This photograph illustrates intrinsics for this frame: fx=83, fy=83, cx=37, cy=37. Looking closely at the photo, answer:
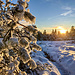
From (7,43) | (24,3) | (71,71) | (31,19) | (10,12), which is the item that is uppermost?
(24,3)

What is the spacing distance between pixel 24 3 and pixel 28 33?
1.98 feet

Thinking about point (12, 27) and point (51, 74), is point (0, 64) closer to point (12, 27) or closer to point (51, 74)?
point (12, 27)

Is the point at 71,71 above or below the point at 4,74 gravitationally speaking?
below

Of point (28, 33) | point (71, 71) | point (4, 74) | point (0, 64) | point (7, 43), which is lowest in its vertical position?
point (71, 71)

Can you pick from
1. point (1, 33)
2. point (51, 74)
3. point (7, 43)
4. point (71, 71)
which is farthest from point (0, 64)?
point (71, 71)

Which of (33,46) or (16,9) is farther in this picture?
(33,46)

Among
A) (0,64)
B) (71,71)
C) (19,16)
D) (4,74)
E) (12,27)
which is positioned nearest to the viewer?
(19,16)

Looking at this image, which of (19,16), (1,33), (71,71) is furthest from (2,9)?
(71,71)

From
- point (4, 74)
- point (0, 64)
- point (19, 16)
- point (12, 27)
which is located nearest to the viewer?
point (19, 16)

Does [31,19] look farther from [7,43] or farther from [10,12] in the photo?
[7,43]

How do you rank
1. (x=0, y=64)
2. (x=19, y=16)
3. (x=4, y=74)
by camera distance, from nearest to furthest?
(x=19, y=16), (x=4, y=74), (x=0, y=64)

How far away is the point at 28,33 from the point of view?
5.80ft

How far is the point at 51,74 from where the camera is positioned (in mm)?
4266

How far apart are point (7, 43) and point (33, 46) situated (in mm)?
903
